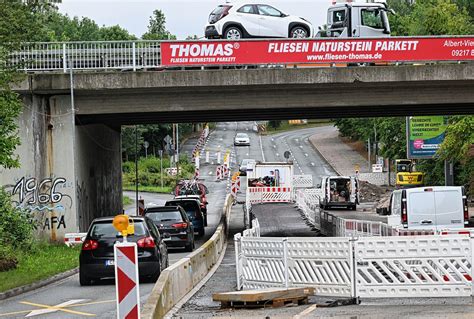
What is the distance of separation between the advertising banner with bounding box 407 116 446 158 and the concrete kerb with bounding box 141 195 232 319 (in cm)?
3688

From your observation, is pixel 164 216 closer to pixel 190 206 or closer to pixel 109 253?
pixel 190 206

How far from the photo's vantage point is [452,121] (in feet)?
209

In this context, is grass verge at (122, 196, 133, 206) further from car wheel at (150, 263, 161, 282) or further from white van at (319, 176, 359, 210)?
car wheel at (150, 263, 161, 282)

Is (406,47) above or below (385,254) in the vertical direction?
above

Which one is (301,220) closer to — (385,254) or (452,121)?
(452,121)

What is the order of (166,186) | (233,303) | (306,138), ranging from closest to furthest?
(233,303) < (166,186) < (306,138)

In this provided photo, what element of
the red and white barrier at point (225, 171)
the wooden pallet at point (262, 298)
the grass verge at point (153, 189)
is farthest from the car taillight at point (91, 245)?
the red and white barrier at point (225, 171)

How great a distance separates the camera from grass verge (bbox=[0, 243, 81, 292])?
77.2 feet

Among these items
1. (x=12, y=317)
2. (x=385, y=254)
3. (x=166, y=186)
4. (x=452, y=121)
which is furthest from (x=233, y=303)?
(x=166, y=186)

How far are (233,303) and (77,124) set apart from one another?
2198 cm

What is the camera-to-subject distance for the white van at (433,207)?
26.8 m

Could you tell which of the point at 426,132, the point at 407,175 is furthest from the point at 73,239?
the point at 407,175

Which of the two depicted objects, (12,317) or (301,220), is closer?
(12,317)

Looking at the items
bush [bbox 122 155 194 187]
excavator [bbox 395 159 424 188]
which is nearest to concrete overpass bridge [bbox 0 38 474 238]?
excavator [bbox 395 159 424 188]
